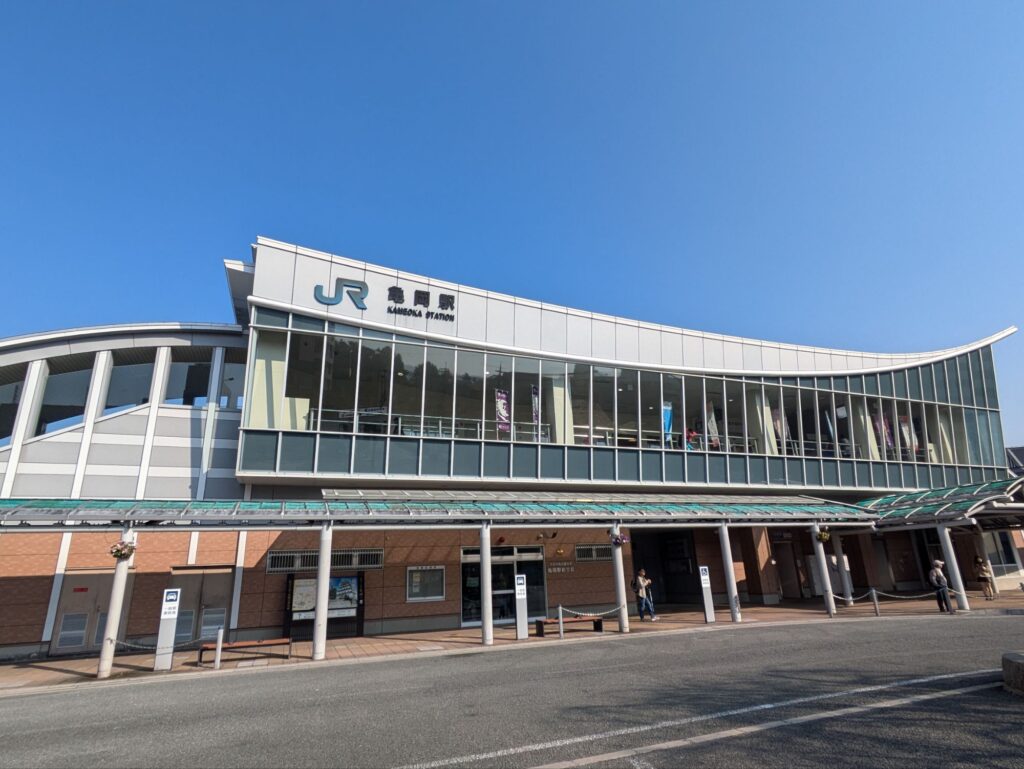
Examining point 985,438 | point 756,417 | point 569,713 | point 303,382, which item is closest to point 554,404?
point 303,382

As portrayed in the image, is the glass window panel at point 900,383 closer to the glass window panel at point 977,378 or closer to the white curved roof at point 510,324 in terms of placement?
the white curved roof at point 510,324

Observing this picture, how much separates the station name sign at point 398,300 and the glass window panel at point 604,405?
637 centimetres

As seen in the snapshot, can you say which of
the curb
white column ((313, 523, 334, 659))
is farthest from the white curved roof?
the curb

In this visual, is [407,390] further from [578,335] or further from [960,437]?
[960,437]

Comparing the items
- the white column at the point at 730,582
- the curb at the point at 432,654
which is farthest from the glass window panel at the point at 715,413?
the curb at the point at 432,654

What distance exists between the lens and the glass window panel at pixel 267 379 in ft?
59.3

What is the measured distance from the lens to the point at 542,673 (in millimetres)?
10367

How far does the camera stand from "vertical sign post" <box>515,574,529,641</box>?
51.4 feet

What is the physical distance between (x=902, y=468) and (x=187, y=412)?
30.5m

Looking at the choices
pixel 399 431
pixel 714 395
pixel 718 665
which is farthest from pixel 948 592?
pixel 399 431

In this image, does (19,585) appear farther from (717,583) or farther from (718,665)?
(717,583)

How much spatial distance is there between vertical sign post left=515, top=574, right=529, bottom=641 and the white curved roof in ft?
28.9

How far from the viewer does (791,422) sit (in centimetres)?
2609

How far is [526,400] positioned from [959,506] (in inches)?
586
